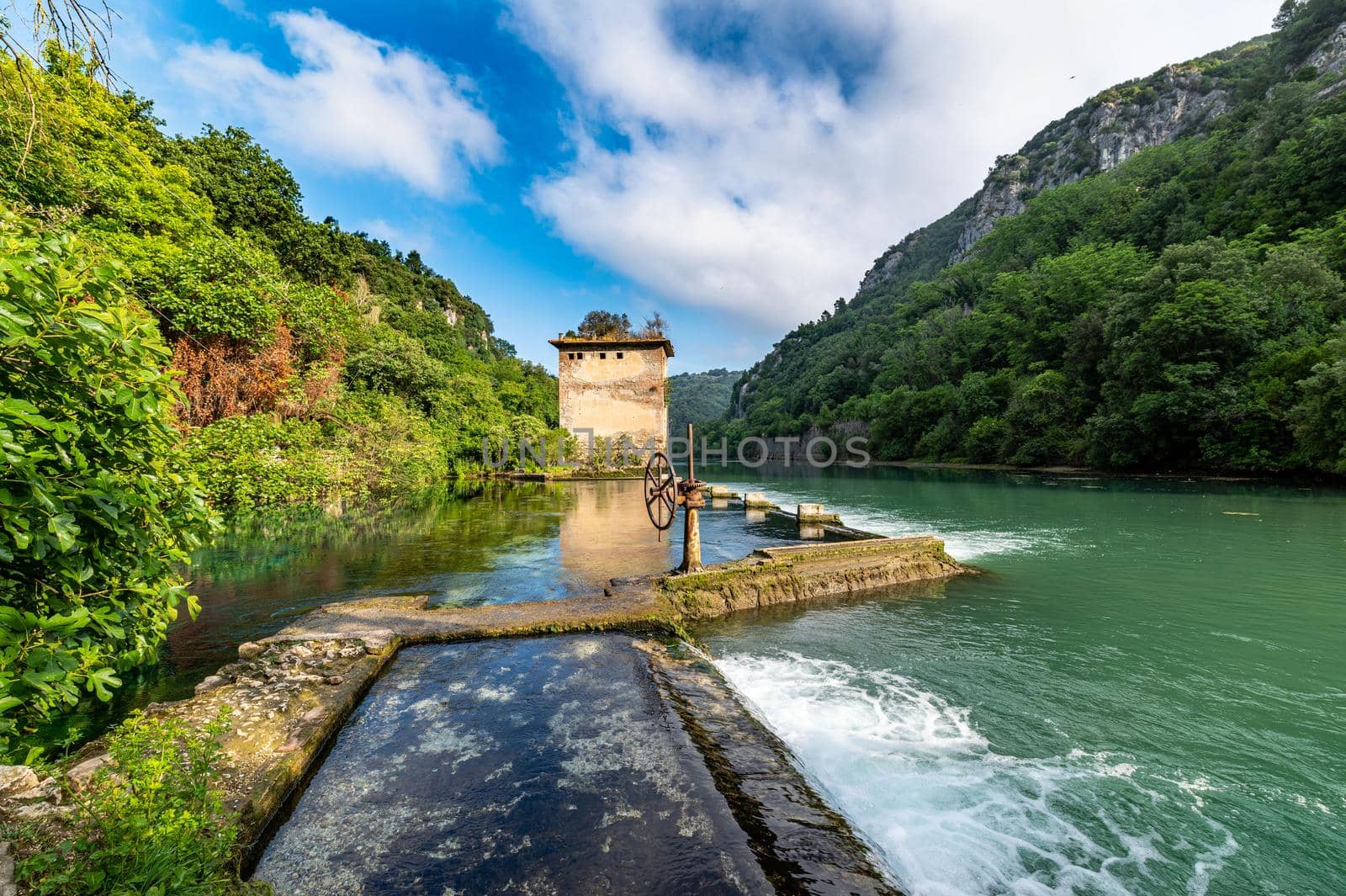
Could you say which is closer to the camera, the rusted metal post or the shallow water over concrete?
the shallow water over concrete

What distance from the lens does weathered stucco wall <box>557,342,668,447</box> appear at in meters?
27.3

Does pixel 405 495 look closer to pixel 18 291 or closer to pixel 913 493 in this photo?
pixel 18 291

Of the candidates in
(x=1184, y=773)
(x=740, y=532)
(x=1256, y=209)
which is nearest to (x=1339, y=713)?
(x=1184, y=773)

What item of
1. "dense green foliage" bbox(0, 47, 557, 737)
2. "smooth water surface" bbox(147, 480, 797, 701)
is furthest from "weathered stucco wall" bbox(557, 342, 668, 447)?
"smooth water surface" bbox(147, 480, 797, 701)

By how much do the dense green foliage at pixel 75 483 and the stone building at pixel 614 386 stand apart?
24775 millimetres

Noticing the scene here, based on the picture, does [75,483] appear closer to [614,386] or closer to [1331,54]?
[614,386]

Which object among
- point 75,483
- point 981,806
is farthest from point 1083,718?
point 75,483

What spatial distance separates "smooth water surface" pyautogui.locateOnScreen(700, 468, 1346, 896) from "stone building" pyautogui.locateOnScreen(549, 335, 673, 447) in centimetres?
1984

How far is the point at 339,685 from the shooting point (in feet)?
13.8

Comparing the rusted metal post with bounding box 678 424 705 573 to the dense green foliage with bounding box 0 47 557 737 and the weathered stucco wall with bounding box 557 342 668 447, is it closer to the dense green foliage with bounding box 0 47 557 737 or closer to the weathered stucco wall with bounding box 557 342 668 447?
the dense green foliage with bounding box 0 47 557 737

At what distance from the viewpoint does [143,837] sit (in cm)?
187

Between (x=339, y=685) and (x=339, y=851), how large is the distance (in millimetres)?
1844

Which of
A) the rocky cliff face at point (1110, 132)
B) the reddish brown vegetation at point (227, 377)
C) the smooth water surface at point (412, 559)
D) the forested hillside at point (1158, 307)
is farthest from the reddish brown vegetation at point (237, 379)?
the rocky cliff face at point (1110, 132)

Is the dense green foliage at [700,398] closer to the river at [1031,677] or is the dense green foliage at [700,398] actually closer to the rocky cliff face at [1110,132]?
the rocky cliff face at [1110,132]
